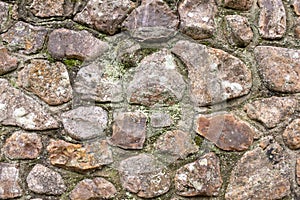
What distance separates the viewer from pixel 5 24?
1.76 m

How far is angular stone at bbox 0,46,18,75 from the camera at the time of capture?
174 centimetres

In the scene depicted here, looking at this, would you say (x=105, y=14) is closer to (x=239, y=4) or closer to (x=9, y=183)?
(x=239, y=4)

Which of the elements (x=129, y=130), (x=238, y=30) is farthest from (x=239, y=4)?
(x=129, y=130)

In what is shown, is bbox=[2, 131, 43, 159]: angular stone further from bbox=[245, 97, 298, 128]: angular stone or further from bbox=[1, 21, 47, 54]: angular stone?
bbox=[245, 97, 298, 128]: angular stone

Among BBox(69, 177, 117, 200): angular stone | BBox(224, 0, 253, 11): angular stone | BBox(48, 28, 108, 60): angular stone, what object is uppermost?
BBox(224, 0, 253, 11): angular stone

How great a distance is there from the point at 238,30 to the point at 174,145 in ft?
1.71

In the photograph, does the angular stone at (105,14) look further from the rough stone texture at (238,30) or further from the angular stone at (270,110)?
the angular stone at (270,110)

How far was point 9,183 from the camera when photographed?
1.71 meters

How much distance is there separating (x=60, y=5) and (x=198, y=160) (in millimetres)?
811

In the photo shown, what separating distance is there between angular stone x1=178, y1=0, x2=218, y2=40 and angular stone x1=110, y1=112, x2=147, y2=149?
38 centimetres

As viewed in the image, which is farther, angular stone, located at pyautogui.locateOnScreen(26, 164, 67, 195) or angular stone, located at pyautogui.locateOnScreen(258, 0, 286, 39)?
angular stone, located at pyautogui.locateOnScreen(258, 0, 286, 39)

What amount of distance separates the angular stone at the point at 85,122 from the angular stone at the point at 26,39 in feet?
0.95

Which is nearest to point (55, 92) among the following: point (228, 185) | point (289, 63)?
point (228, 185)

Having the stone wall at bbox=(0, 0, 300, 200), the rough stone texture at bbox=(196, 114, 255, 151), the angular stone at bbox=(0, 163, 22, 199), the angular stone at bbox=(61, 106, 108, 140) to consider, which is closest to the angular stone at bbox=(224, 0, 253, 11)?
the stone wall at bbox=(0, 0, 300, 200)
